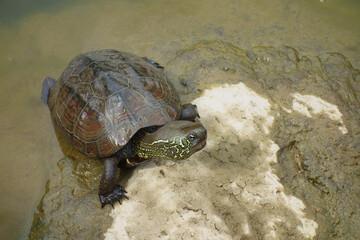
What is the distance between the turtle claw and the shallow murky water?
20.4 inches

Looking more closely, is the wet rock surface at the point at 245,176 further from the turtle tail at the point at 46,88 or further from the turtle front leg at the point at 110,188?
the turtle tail at the point at 46,88

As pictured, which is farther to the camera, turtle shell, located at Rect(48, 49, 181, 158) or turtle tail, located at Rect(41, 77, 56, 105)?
turtle tail, located at Rect(41, 77, 56, 105)

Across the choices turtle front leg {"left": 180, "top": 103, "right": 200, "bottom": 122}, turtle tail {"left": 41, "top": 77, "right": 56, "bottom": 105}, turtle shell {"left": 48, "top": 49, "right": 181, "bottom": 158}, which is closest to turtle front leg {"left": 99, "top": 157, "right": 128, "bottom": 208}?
turtle shell {"left": 48, "top": 49, "right": 181, "bottom": 158}

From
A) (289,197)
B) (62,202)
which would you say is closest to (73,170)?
(62,202)

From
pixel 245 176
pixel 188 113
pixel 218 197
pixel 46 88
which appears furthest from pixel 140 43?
pixel 218 197

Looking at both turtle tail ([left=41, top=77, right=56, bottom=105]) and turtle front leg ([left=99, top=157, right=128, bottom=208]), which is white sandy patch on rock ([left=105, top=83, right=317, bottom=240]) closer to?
turtle front leg ([left=99, top=157, right=128, bottom=208])

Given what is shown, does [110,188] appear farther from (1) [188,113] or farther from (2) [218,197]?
(1) [188,113]

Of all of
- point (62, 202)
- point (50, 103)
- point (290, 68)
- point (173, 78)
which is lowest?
point (62, 202)

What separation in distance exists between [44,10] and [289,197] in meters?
5.73

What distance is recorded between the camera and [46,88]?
13.7 feet

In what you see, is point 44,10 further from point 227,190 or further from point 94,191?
point 227,190

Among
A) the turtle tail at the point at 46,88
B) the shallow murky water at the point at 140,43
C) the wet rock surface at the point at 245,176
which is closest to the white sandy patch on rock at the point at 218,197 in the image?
the wet rock surface at the point at 245,176

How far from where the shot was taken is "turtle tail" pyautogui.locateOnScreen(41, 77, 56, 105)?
162 inches

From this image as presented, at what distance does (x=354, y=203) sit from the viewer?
2988mm
